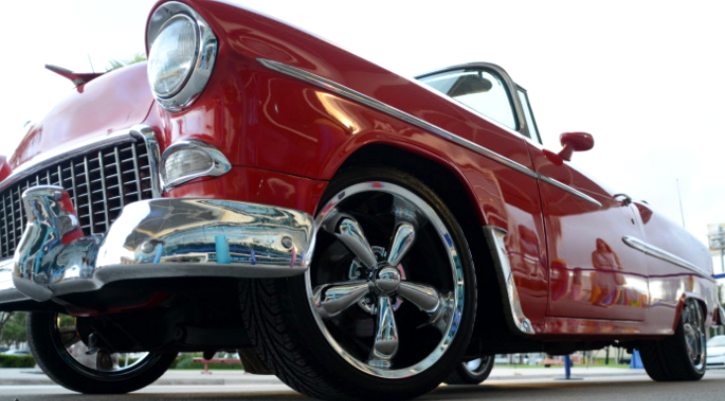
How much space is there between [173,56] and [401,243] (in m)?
0.95

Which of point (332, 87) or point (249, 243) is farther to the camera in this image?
point (332, 87)

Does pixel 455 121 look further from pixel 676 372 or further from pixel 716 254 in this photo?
pixel 716 254

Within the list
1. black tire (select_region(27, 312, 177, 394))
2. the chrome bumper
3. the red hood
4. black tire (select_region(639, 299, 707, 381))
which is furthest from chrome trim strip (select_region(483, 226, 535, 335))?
black tire (select_region(639, 299, 707, 381))

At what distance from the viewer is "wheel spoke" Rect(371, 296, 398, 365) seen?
233 centimetres

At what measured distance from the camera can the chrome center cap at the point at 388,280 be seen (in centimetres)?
234

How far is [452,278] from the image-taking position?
257 cm

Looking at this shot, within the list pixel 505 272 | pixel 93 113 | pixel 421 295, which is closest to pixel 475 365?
pixel 505 272

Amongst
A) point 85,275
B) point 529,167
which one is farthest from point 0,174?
point 529,167

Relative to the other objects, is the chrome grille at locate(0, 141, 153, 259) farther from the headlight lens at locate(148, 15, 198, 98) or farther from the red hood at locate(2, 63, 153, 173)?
the headlight lens at locate(148, 15, 198, 98)

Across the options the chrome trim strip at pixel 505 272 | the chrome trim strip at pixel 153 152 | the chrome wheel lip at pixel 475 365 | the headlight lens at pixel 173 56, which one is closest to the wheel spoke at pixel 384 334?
the chrome trim strip at pixel 505 272

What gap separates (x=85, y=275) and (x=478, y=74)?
2.51m

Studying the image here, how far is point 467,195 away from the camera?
2.79 meters

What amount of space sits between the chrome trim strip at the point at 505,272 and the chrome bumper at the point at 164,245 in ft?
3.17

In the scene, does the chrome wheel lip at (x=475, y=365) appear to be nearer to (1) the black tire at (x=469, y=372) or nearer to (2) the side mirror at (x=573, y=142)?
(1) the black tire at (x=469, y=372)
